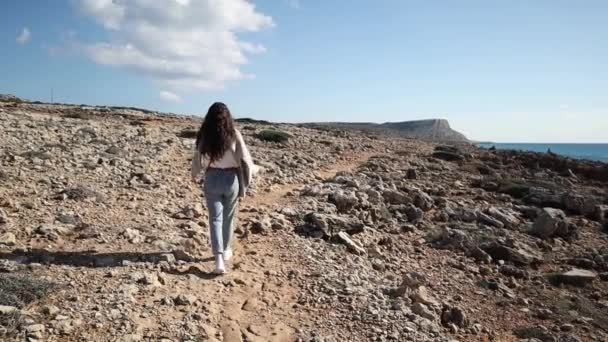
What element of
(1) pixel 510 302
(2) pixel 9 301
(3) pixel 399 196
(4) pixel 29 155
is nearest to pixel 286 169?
(3) pixel 399 196

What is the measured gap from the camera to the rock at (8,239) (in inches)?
239

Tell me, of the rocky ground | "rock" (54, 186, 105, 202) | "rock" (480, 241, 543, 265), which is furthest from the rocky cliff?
"rock" (54, 186, 105, 202)

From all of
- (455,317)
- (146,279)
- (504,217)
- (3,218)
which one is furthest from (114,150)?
(504,217)

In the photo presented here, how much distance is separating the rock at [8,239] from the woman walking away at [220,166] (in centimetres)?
247

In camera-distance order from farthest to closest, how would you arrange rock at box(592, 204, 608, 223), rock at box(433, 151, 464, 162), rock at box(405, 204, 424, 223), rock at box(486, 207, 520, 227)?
rock at box(433, 151, 464, 162)
rock at box(592, 204, 608, 223)
rock at box(486, 207, 520, 227)
rock at box(405, 204, 424, 223)

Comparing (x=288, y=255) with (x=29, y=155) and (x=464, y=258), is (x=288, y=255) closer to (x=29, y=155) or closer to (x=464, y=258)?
(x=464, y=258)

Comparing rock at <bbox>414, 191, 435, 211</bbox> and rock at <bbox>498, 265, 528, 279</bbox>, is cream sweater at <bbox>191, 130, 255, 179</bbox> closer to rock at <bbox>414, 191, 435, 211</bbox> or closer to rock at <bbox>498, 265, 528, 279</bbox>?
rock at <bbox>498, 265, 528, 279</bbox>

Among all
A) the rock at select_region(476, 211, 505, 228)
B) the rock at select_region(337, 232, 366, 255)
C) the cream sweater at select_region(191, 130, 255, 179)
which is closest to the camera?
the cream sweater at select_region(191, 130, 255, 179)

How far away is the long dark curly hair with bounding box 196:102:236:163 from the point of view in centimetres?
600

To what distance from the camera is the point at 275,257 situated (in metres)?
7.18

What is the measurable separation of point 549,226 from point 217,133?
931cm

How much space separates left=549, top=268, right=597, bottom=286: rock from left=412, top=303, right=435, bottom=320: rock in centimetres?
400

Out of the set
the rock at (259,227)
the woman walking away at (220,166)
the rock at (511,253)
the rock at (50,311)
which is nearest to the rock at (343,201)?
the rock at (259,227)

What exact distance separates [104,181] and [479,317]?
7412 millimetres
